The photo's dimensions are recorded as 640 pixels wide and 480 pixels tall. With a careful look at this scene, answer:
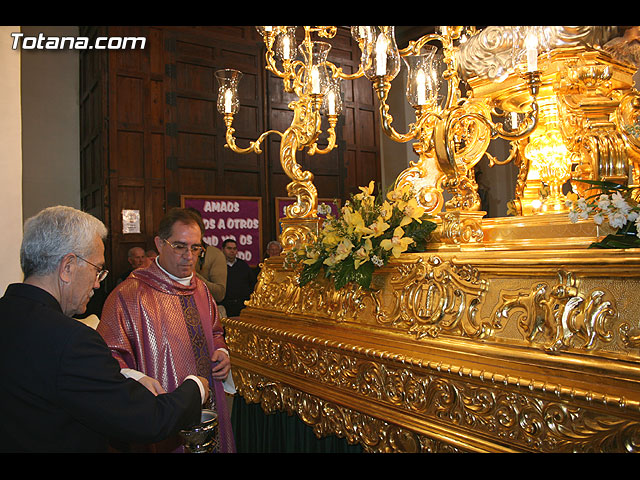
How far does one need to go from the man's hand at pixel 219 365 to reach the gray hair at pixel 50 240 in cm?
109

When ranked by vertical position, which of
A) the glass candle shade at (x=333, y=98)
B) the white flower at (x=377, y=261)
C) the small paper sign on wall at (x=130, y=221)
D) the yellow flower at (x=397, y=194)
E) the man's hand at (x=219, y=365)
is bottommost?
the man's hand at (x=219, y=365)

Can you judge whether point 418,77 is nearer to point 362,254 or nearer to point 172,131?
point 362,254

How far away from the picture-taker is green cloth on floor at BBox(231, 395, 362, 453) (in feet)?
8.17

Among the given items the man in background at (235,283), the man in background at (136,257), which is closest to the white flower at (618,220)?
the man in background at (235,283)

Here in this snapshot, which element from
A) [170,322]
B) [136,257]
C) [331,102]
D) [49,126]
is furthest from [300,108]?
[49,126]

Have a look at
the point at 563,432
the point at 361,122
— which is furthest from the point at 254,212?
the point at 563,432

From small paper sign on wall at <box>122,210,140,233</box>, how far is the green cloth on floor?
4291mm

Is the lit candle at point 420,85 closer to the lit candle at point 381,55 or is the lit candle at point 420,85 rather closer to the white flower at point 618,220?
the lit candle at point 381,55

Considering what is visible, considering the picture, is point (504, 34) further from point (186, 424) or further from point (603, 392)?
point (186, 424)

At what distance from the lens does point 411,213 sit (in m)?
2.29

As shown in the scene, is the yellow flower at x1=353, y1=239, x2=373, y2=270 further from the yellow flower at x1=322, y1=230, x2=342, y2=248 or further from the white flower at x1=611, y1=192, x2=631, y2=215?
the white flower at x1=611, y1=192, x2=631, y2=215

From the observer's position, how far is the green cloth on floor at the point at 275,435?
8.17ft

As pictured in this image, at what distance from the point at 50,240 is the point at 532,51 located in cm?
168

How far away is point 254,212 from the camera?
7820 mm
